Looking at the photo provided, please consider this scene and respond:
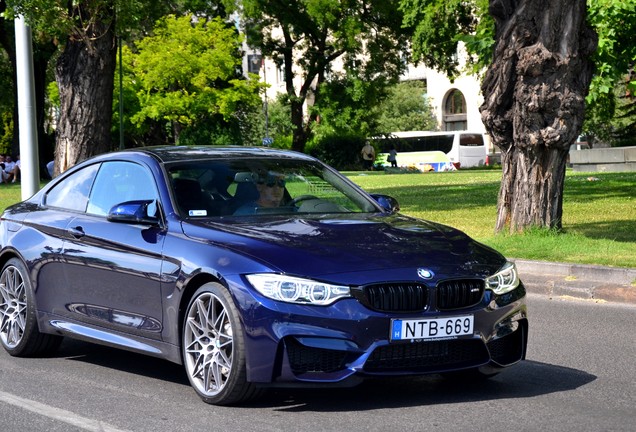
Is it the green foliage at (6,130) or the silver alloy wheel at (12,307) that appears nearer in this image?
the silver alloy wheel at (12,307)

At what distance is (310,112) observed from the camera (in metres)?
60.3

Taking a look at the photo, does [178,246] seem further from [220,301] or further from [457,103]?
[457,103]

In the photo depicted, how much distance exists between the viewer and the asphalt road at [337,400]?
19.7ft

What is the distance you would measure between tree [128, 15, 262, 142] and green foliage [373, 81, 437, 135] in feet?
122

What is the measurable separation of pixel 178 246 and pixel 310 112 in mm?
53867

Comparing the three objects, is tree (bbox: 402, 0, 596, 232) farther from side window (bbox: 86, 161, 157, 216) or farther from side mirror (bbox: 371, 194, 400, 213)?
side window (bbox: 86, 161, 157, 216)

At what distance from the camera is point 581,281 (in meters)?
12.0

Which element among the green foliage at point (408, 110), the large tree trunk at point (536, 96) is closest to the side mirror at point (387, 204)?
the large tree trunk at point (536, 96)

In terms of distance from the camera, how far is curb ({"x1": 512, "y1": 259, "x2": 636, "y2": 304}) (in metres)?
11.4

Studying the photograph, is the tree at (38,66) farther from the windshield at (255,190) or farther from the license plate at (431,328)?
the license plate at (431,328)

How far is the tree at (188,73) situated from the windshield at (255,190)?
4909 cm

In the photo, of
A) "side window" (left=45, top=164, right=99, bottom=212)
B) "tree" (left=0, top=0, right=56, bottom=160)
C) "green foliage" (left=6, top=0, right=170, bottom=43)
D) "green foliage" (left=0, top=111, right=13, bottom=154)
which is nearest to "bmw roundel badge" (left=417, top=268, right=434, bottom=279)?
"side window" (left=45, top=164, right=99, bottom=212)

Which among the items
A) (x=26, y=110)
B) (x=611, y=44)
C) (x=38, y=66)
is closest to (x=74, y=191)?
(x=26, y=110)

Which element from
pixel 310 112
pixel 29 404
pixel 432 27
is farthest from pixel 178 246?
pixel 310 112
